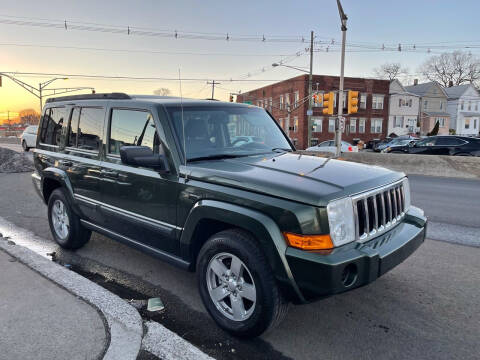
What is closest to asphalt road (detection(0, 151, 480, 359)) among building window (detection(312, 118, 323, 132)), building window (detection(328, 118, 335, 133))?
building window (detection(312, 118, 323, 132))

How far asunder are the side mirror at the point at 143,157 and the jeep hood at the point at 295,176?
269 millimetres

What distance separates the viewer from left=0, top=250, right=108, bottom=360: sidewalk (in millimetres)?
2750

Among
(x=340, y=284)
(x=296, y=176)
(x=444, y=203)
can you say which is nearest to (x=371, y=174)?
(x=296, y=176)

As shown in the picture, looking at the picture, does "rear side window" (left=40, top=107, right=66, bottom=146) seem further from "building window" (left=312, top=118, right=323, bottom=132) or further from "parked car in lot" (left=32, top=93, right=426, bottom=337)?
"building window" (left=312, top=118, right=323, bottom=132)

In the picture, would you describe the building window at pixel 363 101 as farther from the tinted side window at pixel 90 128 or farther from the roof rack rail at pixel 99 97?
the tinted side window at pixel 90 128

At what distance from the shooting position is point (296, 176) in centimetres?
299

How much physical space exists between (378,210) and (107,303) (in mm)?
2501

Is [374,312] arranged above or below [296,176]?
below

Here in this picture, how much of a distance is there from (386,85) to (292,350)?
2112 inches

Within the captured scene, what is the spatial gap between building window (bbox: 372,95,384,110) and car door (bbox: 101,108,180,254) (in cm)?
5124

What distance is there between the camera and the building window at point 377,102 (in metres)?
50.8

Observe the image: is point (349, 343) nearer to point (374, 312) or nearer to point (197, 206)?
point (374, 312)

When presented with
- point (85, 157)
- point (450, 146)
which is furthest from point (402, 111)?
point (85, 157)

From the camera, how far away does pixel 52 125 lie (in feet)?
17.6
